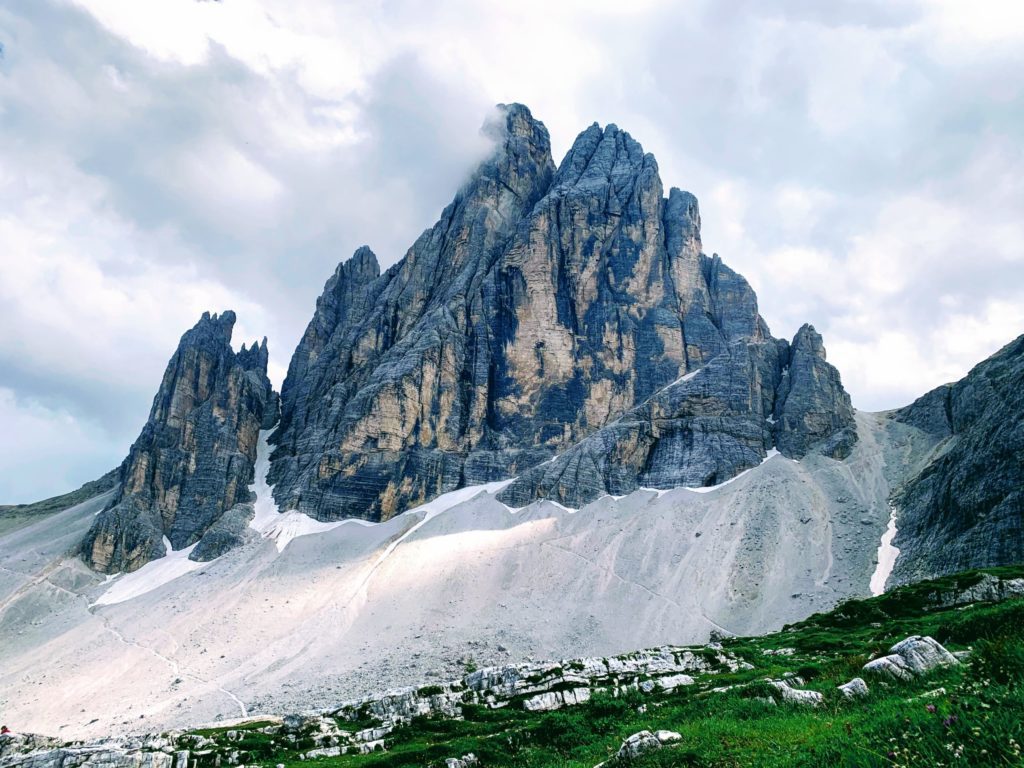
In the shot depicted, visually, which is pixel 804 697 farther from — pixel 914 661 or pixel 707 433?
pixel 707 433

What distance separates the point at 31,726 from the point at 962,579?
3864 inches

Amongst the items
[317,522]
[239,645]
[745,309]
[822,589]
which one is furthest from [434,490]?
[745,309]

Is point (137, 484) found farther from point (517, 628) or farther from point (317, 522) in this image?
point (517, 628)

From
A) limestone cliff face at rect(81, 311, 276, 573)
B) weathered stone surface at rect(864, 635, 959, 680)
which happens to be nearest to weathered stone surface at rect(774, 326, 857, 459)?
weathered stone surface at rect(864, 635, 959, 680)

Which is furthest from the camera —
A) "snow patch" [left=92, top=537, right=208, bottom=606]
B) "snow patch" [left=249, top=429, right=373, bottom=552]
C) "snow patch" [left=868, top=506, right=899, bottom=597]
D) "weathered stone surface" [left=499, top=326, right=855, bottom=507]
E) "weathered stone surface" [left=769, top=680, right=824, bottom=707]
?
"snow patch" [left=249, top=429, right=373, bottom=552]

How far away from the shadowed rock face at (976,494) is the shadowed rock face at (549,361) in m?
22.5

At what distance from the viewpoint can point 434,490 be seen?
125500 millimetres

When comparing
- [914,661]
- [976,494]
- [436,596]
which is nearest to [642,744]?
[914,661]

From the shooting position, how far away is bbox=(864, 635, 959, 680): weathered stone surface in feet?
48.6

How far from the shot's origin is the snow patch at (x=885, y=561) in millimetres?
80250

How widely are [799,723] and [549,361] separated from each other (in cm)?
12604

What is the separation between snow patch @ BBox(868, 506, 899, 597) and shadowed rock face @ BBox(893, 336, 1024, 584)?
3.63ft

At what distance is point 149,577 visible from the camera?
381 ft

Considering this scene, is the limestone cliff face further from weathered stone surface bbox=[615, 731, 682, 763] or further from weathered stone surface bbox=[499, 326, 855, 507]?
weathered stone surface bbox=[615, 731, 682, 763]
